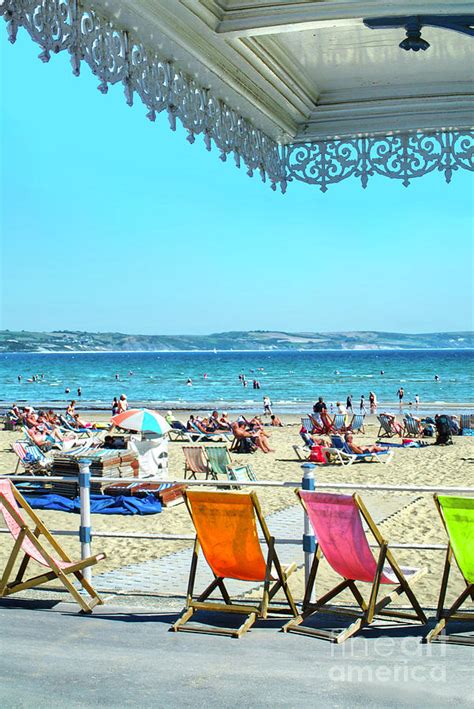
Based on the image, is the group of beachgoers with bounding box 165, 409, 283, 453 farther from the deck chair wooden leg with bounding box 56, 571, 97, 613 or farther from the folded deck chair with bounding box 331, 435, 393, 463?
the deck chair wooden leg with bounding box 56, 571, 97, 613

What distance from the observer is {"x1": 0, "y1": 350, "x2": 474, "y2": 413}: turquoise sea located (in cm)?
5016

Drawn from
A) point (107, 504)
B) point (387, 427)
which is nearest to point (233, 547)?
point (107, 504)

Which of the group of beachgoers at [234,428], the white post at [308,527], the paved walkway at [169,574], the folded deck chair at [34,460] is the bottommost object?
the group of beachgoers at [234,428]

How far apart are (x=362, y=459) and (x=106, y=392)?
1834 inches

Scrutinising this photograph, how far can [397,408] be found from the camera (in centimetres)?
4006

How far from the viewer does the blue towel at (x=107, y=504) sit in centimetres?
1082

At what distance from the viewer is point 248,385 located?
6359 centimetres

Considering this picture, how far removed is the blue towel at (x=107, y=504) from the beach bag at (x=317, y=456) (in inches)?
241

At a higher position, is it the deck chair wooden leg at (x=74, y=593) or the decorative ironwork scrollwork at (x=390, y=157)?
the decorative ironwork scrollwork at (x=390, y=157)

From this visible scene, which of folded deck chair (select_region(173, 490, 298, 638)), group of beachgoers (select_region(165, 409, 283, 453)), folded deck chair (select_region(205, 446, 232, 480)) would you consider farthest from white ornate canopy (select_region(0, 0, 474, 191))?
group of beachgoers (select_region(165, 409, 283, 453))

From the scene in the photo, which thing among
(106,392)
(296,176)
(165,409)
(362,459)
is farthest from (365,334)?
(296,176)

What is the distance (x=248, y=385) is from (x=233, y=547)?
194ft

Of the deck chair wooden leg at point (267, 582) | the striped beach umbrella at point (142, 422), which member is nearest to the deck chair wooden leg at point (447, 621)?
the deck chair wooden leg at point (267, 582)

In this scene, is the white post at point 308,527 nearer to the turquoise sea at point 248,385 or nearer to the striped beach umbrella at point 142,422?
the striped beach umbrella at point 142,422
